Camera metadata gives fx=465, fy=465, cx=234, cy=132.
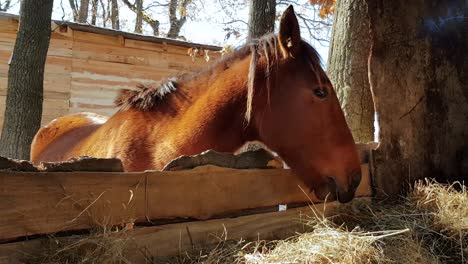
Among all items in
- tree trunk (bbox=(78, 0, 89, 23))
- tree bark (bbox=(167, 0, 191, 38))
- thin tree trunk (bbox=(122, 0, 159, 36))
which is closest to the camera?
tree trunk (bbox=(78, 0, 89, 23))

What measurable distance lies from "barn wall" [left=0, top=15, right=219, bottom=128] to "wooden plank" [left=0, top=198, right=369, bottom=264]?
8.89m

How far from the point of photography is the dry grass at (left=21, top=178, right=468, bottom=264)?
1.90m

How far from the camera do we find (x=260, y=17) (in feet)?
21.5

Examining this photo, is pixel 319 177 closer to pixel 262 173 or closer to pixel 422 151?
pixel 262 173

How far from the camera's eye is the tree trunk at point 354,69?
14.8 feet

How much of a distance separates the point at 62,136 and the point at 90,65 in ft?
21.8

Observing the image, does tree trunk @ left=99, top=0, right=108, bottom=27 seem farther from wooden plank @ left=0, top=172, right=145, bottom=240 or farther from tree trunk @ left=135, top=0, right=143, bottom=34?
wooden plank @ left=0, top=172, right=145, bottom=240

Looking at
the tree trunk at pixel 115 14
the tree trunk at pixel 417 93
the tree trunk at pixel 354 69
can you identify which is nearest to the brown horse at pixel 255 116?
the tree trunk at pixel 417 93

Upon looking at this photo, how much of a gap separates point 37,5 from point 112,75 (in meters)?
5.22

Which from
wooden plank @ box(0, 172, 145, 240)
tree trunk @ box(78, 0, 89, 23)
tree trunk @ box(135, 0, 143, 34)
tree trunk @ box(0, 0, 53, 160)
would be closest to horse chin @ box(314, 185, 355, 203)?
wooden plank @ box(0, 172, 145, 240)

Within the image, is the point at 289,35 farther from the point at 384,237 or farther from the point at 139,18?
the point at 139,18

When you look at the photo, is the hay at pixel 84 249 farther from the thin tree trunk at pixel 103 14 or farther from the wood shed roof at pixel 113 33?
the thin tree trunk at pixel 103 14

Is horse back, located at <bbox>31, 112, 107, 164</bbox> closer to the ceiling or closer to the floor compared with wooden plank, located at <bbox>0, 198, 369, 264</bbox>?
closer to the ceiling

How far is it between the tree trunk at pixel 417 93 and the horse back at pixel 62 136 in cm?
266
